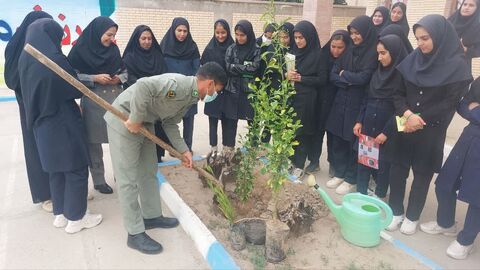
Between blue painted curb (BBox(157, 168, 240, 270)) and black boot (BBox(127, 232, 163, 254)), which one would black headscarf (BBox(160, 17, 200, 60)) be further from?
black boot (BBox(127, 232, 163, 254))

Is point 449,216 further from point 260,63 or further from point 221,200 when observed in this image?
point 260,63

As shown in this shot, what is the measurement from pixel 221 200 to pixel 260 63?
187 cm

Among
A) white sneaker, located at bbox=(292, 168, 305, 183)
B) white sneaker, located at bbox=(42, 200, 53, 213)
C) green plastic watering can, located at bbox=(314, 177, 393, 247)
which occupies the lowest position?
white sneaker, located at bbox=(42, 200, 53, 213)

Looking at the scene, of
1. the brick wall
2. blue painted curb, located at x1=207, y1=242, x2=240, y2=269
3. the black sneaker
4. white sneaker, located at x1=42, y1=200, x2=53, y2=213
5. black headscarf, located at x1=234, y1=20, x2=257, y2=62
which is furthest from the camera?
the brick wall

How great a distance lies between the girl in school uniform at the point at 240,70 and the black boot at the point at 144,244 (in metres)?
1.32

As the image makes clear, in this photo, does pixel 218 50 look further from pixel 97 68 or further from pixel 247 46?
pixel 97 68


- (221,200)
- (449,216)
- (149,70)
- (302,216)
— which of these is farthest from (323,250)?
(149,70)

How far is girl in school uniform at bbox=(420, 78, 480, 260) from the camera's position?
2656 mm

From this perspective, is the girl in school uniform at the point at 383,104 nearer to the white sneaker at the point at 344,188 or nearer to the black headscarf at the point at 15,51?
the white sneaker at the point at 344,188

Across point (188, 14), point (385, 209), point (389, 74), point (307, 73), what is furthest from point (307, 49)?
point (188, 14)

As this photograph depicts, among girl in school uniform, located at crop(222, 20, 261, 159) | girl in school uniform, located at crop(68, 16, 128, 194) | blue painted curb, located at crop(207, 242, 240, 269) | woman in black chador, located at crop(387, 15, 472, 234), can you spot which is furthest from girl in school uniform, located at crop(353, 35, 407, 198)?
girl in school uniform, located at crop(68, 16, 128, 194)

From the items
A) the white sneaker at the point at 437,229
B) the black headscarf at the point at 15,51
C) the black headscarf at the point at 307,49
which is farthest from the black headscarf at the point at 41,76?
the white sneaker at the point at 437,229

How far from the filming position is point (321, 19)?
9.56m

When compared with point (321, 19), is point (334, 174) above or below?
below
